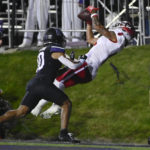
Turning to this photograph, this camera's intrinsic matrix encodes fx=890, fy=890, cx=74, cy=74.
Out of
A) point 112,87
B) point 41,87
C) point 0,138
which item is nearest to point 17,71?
point 112,87

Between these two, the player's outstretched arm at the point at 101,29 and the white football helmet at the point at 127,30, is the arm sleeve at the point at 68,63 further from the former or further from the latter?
the white football helmet at the point at 127,30

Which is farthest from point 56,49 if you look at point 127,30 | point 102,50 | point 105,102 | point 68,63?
point 105,102

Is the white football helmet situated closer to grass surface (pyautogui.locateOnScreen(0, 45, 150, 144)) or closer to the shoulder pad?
the shoulder pad

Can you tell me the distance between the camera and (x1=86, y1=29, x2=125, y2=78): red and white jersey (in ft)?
42.3

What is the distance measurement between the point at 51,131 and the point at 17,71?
2287mm

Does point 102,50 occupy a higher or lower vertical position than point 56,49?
lower

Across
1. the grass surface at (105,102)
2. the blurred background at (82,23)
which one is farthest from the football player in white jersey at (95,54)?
the blurred background at (82,23)

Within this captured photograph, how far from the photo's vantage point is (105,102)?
49.9 feet

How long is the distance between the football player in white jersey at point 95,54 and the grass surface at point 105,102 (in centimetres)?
120

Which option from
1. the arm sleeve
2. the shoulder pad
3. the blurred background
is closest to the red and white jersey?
the arm sleeve

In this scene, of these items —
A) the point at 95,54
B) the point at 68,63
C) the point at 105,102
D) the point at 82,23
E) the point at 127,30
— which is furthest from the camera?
the point at 82,23

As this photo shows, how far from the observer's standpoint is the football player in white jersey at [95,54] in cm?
1270

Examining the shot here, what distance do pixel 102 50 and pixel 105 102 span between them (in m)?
2.31

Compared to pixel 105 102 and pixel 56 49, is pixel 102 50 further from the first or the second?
pixel 105 102
